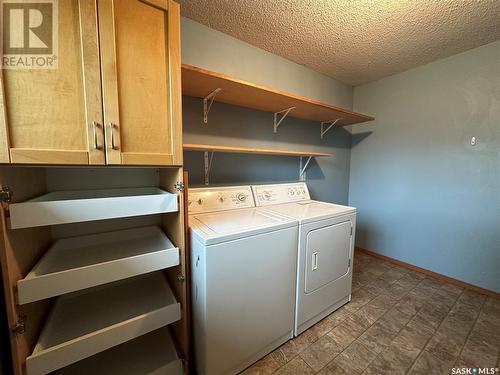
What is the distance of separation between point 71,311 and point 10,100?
1.12 m

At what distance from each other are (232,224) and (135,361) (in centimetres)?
97

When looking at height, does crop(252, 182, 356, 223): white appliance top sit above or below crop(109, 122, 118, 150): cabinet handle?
below

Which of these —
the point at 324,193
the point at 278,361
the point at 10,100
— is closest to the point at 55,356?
the point at 10,100

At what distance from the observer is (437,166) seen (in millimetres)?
2275

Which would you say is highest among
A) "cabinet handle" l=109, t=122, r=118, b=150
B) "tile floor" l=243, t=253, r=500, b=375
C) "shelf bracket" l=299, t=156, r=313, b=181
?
"cabinet handle" l=109, t=122, r=118, b=150

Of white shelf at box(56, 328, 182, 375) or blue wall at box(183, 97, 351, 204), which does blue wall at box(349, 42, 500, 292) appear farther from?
white shelf at box(56, 328, 182, 375)

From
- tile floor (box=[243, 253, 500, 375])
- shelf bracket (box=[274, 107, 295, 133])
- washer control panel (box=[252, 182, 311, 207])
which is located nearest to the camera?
tile floor (box=[243, 253, 500, 375])

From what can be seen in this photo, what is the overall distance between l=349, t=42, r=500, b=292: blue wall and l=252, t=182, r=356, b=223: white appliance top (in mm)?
1278

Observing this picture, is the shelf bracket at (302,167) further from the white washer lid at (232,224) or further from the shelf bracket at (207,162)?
the shelf bracket at (207,162)

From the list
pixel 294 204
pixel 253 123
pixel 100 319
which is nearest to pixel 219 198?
pixel 294 204

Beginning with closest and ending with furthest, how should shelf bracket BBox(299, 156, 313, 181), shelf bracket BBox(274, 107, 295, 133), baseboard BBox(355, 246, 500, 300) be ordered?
baseboard BBox(355, 246, 500, 300)
shelf bracket BBox(274, 107, 295, 133)
shelf bracket BBox(299, 156, 313, 181)

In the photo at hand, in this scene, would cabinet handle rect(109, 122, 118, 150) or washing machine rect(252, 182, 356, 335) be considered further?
washing machine rect(252, 182, 356, 335)

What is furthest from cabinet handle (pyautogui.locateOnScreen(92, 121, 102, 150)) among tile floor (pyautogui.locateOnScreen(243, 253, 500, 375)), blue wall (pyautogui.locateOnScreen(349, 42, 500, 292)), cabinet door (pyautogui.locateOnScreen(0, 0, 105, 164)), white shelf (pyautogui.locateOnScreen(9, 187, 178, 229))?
blue wall (pyautogui.locateOnScreen(349, 42, 500, 292))

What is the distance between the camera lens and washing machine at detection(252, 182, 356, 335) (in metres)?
1.46
